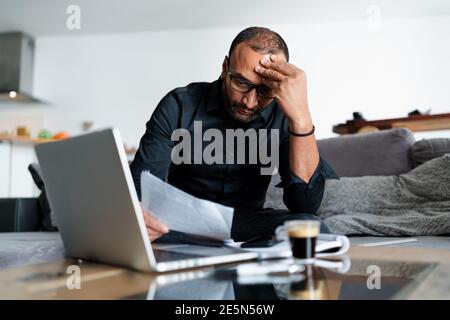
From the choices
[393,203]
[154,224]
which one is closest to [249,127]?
[154,224]

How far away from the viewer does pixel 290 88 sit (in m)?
1.15

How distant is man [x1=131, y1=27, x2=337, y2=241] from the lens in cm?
116

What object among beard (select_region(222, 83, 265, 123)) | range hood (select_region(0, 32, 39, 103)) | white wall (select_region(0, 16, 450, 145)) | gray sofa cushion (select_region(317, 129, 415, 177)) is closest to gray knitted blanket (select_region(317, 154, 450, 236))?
gray sofa cushion (select_region(317, 129, 415, 177))

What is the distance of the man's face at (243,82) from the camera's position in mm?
1205

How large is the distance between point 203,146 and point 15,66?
4783 mm

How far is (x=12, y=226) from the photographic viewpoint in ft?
7.25

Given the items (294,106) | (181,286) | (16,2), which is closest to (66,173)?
(181,286)

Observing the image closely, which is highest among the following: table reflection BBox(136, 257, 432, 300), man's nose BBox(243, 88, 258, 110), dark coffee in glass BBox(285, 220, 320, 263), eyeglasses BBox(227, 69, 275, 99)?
eyeglasses BBox(227, 69, 275, 99)

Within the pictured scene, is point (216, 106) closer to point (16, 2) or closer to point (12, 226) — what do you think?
point (12, 226)

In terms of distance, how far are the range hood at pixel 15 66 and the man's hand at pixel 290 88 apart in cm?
483

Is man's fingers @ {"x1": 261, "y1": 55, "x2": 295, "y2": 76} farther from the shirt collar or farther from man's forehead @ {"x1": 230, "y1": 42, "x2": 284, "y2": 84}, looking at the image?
the shirt collar

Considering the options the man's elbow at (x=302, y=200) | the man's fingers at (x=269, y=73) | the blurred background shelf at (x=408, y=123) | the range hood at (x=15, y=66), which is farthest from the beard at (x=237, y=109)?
the range hood at (x=15, y=66)

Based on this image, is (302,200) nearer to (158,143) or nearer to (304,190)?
(304,190)

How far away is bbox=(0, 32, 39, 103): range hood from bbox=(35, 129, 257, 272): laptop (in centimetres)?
505
